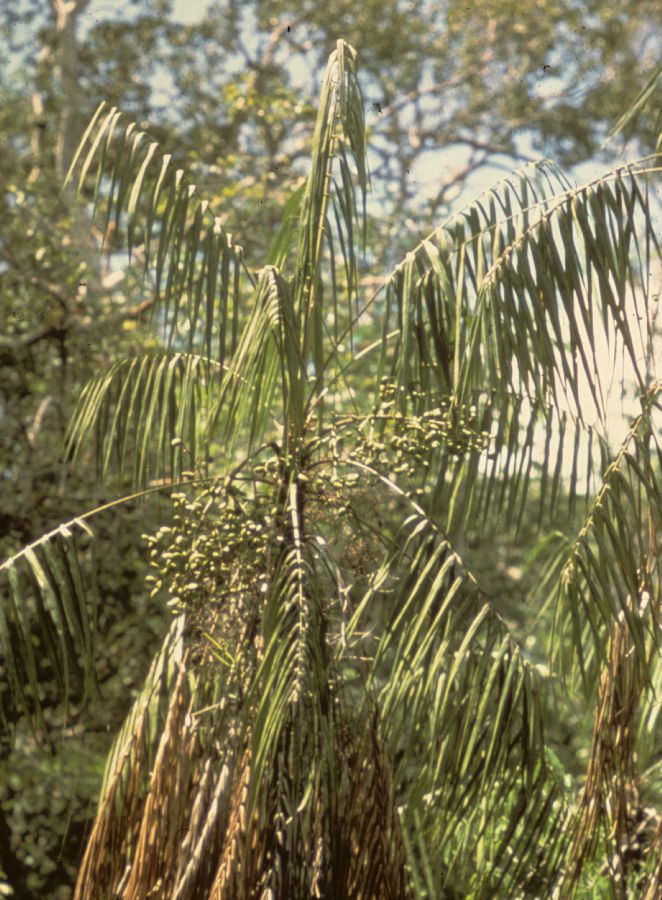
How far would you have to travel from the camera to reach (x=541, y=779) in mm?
2971

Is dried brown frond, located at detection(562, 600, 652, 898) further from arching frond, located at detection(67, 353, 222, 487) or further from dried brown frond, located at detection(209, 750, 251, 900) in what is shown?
arching frond, located at detection(67, 353, 222, 487)

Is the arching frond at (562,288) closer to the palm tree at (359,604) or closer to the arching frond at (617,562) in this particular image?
the palm tree at (359,604)

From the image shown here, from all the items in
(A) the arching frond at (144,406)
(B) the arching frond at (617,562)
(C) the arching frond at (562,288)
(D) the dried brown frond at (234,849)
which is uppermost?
(C) the arching frond at (562,288)

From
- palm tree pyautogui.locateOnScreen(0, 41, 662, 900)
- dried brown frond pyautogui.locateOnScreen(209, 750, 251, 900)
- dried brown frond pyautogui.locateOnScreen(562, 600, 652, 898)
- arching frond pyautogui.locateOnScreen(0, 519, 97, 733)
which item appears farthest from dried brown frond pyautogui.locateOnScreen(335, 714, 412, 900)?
arching frond pyautogui.locateOnScreen(0, 519, 97, 733)

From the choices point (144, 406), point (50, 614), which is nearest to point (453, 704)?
point (50, 614)

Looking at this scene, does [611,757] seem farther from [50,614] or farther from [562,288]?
[50,614]

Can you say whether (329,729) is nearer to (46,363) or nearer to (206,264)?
(206,264)

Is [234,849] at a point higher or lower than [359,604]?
lower

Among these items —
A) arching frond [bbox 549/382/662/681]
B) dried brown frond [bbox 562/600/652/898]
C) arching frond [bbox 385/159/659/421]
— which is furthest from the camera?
dried brown frond [bbox 562/600/652/898]

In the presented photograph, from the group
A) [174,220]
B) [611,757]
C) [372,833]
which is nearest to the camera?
[372,833]

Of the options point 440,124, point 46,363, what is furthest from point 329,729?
point 440,124

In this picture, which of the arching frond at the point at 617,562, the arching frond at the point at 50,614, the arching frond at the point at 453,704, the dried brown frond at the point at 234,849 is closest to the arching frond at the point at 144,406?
the arching frond at the point at 50,614

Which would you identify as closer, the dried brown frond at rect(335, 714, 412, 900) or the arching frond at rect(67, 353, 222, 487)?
the dried brown frond at rect(335, 714, 412, 900)

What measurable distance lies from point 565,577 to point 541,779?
0.51 m
